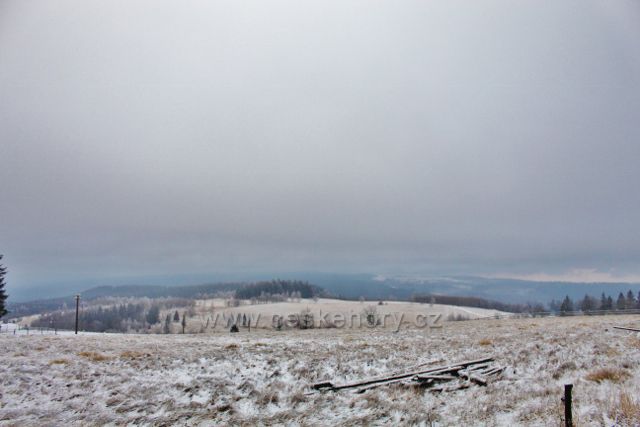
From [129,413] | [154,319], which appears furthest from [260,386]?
[154,319]

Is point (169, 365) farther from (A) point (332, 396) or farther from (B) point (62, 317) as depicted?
(B) point (62, 317)

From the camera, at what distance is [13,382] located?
10875 millimetres

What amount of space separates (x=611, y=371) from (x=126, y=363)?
57.5 feet

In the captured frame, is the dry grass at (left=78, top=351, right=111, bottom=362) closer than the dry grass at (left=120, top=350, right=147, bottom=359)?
Yes

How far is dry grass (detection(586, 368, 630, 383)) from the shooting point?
30.3ft

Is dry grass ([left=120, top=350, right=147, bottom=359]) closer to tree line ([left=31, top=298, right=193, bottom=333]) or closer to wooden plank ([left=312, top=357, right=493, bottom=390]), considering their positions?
wooden plank ([left=312, top=357, right=493, bottom=390])

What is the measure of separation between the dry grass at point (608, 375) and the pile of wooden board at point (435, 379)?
2.65m

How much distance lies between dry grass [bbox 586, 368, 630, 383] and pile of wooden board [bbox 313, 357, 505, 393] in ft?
8.70

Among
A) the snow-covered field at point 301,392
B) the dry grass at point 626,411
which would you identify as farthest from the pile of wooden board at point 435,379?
the dry grass at point 626,411

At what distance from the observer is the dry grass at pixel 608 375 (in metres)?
9.24

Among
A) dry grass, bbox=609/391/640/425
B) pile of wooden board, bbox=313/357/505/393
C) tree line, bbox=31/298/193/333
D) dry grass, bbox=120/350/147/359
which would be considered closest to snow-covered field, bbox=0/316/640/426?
dry grass, bbox=609/391/640/425

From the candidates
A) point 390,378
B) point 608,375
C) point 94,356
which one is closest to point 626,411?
point 608,375

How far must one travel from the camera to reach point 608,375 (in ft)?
31.2

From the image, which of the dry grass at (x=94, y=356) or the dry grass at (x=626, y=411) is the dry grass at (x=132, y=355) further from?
the dry grass at (x=626, y=411)
